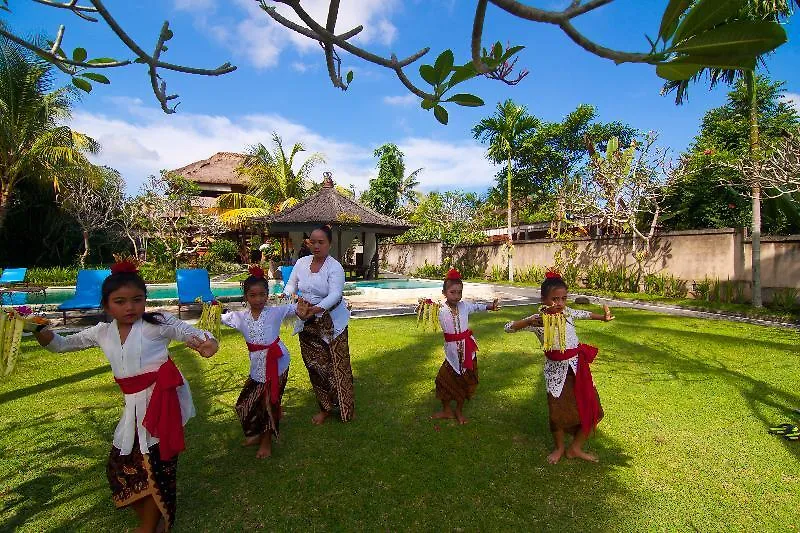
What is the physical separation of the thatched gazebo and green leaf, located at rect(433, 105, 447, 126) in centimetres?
1478

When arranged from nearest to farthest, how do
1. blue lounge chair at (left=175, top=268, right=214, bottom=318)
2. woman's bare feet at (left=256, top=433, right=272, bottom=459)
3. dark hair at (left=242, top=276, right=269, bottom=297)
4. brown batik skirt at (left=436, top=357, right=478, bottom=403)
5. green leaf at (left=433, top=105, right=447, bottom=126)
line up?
green leaf at (left=433, top=105, right=447, bottom=126) → woman's bare feet at (left=256, top=433, right=272, bottom=459) → dark hair at (left=242, top=276, right=269, bottom=297) → brown batik skirt at (left=436, top=357, right=478, bottom=403) → blue lounge chair at (left=175, top=268, right=214, bottom=318)

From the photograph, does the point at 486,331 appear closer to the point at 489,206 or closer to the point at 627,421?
the point at 627,421

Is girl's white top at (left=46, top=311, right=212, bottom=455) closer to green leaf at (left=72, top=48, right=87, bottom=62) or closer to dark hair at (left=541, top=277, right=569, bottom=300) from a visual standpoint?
green leaf at (left=72, top=48, right=87, bottom=62)

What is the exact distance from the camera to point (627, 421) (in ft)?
13.1

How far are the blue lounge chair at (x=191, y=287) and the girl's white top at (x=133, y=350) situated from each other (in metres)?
7.90

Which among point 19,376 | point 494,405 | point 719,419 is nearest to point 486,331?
point 494,405

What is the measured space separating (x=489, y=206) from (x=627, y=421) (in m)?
30.8

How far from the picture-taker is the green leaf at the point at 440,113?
5.09 ft

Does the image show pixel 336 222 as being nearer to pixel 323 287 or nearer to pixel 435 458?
pixel 323 287

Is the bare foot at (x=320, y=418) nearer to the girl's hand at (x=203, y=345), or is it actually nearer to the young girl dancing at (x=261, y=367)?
the young girl dancing at (x=261, y=367)

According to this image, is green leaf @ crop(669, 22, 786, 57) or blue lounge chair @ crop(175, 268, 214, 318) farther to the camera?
blue lounge chair @ crop(175, 268, 214, 318)

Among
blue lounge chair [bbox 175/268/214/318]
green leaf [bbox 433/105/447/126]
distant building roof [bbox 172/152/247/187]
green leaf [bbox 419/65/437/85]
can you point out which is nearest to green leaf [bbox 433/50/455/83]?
green leaf [bbox 419/65/437/85]

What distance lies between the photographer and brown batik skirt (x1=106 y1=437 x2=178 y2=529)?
2.37m

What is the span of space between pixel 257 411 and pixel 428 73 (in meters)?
2.95
